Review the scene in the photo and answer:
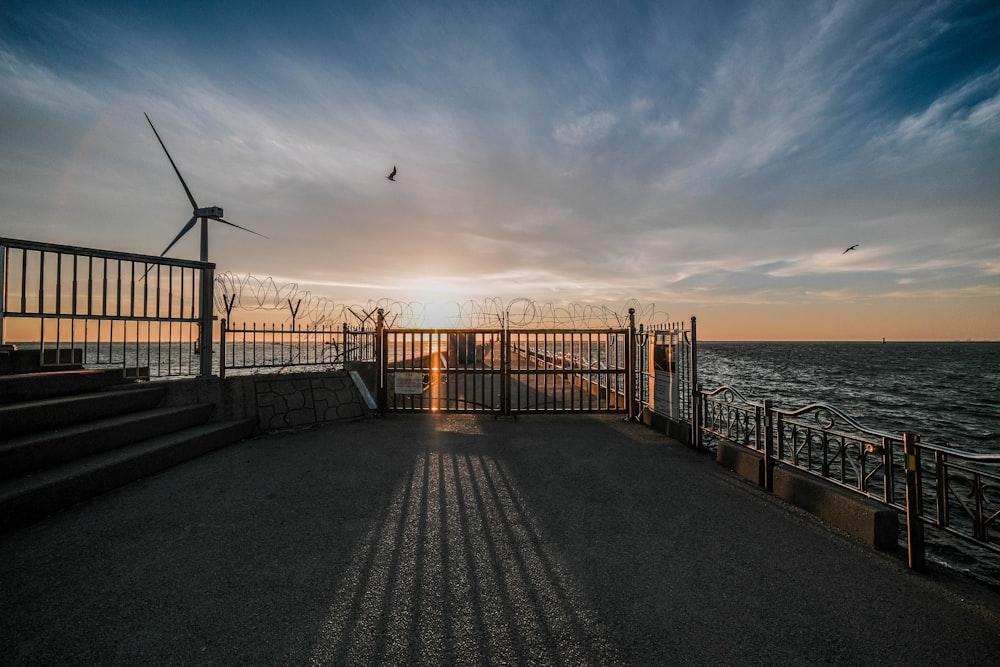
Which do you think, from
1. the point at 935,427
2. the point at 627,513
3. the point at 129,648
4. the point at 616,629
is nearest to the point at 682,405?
the point at 627,513

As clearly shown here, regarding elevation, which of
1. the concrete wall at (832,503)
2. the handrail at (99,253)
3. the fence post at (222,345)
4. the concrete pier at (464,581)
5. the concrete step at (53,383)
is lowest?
the concrete pier at (464,581)

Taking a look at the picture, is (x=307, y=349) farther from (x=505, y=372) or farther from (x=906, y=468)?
(x=906, y=468)

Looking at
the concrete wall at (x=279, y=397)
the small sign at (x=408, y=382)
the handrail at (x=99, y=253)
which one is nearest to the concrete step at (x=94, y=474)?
the concrete wall at (x=279, y=397)

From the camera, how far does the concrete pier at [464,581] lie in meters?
2.84

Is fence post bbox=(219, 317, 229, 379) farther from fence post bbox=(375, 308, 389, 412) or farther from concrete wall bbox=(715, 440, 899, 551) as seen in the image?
concrete wall bbox=(715, 440, 899, 551)

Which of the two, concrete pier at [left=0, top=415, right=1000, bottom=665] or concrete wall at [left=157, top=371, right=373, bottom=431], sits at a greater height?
concrete wall at [left=157, top=371, right=373, bottom=431]

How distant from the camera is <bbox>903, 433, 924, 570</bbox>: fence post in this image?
3910 mm

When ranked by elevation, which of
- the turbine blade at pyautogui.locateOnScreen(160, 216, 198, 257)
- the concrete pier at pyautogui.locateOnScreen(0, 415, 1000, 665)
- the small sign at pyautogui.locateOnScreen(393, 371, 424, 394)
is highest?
the turbine blade at pyautogui.locateOnScreen(160, 216, 198, 257)

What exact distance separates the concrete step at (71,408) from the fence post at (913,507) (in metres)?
10.1

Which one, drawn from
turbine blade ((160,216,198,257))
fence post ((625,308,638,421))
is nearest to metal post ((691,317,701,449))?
fence post ((625,308,638,421))

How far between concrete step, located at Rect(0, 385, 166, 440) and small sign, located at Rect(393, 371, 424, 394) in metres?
4.82

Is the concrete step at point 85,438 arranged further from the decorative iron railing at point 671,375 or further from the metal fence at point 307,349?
the decorative iron railing at point 671,375

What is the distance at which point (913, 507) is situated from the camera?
399 cm

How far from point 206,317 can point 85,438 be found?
3.70m
